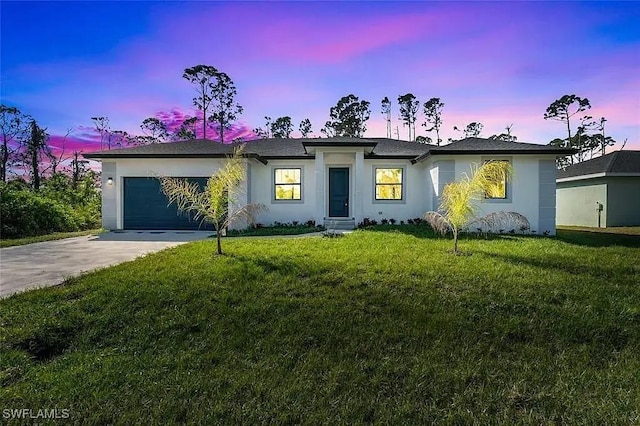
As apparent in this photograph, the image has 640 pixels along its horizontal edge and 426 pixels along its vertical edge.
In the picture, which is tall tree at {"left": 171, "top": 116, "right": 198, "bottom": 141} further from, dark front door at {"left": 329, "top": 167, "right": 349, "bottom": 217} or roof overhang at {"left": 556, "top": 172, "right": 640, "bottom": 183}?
roof overhang at {"left": 556, "top": 172, "right": 640, "bottom": 183}

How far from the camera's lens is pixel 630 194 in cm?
1748

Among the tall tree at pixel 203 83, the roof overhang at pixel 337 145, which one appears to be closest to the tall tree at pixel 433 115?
the tall tree at pixel 203 83

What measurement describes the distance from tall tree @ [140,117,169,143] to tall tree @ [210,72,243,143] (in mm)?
5906

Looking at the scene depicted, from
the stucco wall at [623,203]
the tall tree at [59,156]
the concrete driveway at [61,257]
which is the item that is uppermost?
the tall tree at [59,156]

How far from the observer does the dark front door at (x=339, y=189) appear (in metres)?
15.4

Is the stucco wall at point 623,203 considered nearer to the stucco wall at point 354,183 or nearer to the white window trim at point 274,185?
the stucco wall at point 354,183

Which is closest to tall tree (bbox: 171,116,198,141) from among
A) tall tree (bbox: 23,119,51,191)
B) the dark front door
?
tall tree (bbox: 23,119,51,191)

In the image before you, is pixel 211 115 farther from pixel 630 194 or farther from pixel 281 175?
pixel 630 194

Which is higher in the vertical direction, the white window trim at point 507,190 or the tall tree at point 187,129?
the tall tree at point 187,129

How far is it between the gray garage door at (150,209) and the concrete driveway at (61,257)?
2449 mm

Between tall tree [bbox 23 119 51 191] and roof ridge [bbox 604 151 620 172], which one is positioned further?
tall tree [bbox 23 119 51 191]

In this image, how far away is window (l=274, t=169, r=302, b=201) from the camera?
15.2 meters

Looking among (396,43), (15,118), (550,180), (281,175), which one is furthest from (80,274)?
(15,118)

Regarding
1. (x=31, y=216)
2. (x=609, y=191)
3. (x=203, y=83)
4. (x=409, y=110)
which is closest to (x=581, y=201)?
(x=609, y=191)
